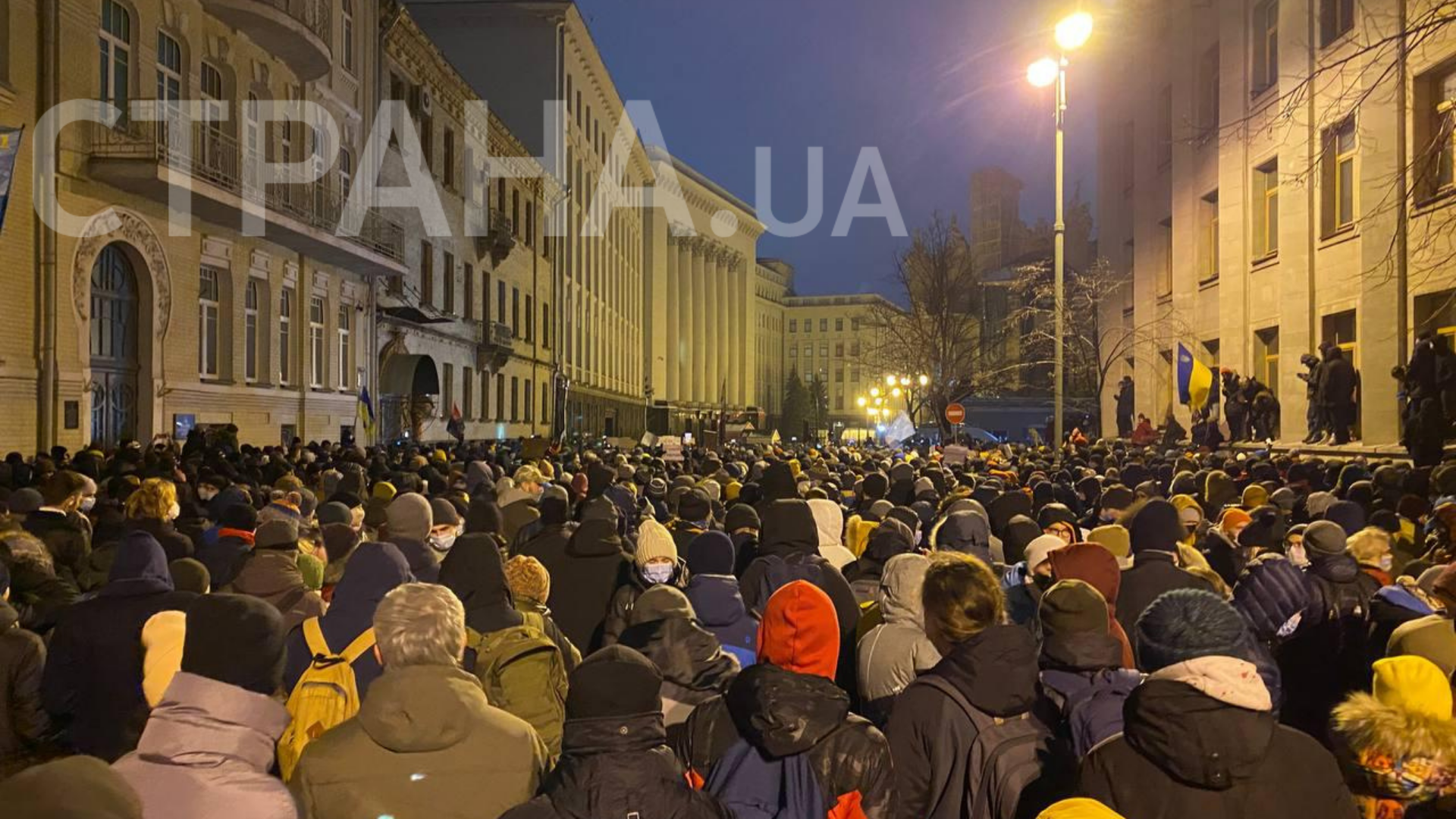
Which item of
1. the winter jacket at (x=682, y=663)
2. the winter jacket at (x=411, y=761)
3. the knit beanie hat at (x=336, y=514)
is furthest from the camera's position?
the knit beanie hat at (x=336, y=514)

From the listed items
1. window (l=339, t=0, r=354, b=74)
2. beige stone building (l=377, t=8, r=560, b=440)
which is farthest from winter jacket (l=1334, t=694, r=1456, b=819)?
beige stone building (l=377, t=8, r=560, b=440)

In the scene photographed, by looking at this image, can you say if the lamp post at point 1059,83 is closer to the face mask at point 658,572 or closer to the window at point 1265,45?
the window at point 1265,45

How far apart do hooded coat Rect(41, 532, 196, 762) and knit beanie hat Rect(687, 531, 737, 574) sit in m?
2.93

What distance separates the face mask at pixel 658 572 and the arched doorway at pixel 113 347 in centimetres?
1584

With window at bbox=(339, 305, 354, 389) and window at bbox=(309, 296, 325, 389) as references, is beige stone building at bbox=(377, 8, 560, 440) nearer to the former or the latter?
window at bbox=(339, 305, 354, 389)

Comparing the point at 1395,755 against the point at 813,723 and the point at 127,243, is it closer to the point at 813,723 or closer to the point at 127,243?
the point at 813,723

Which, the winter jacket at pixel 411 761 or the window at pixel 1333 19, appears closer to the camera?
the winter jacket at pixel 411 761

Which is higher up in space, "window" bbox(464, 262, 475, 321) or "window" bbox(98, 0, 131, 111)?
"window" bbox(98, 0, 131, 111)

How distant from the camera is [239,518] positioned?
7.99m

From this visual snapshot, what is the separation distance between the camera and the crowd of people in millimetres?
3172

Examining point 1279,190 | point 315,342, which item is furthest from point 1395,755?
point 315,342

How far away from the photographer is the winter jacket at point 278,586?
5.59 m

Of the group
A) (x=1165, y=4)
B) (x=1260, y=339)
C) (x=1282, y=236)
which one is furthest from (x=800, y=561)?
(x=1165, y=4)

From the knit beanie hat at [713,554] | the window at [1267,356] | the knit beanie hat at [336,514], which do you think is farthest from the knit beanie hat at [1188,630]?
the window at [1267,356]
